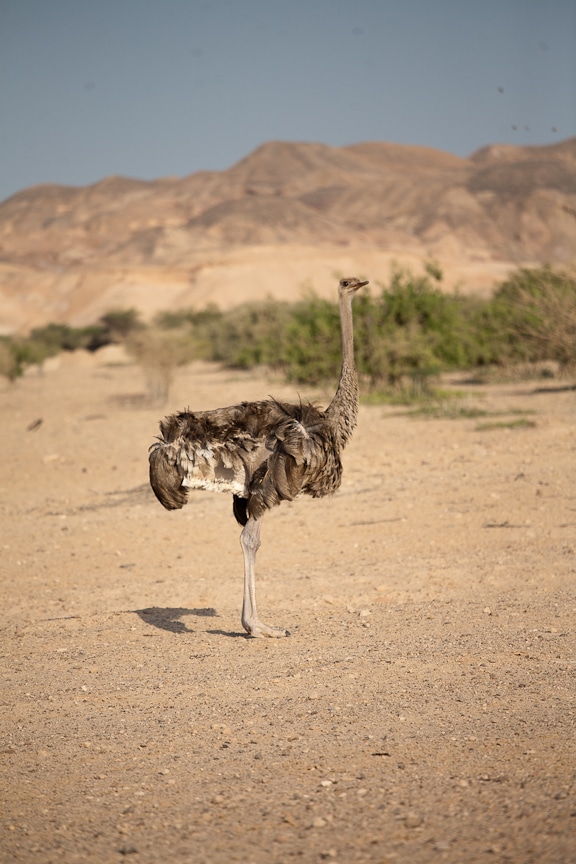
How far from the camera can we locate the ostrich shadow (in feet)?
21.1

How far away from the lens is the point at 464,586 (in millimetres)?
7039

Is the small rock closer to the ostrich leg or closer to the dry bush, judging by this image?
the ostrich leg

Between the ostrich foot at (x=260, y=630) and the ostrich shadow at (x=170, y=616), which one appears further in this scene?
the ostrich shadow at (x=170, y=616)

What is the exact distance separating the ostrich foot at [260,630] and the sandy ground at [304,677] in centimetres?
6

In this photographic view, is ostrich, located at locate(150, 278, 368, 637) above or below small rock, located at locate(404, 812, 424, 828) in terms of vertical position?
above

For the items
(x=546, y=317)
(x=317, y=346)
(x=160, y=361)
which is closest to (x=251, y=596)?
(x=546, y=317)

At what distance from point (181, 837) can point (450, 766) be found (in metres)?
1.18

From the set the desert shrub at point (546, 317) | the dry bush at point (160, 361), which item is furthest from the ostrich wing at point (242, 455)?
the dry bush at point (160, 361)

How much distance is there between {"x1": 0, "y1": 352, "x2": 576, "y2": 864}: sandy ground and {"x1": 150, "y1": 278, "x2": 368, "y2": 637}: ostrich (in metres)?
0.87

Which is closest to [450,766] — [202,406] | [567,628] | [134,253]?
[567,628]

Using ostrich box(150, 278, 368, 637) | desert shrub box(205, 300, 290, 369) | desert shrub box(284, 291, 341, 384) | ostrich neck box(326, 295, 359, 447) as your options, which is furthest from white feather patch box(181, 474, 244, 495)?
desert shrub box(205, 300, 290, 369)

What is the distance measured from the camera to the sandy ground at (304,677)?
3.46m

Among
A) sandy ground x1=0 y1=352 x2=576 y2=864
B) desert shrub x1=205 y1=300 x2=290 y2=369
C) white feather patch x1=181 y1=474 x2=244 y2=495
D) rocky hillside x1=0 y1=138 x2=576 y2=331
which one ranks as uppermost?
rocky hillside x1=0 y1=138 x2=576 y2=331

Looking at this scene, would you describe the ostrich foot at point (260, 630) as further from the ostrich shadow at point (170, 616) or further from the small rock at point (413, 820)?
the small rock at point (413, 820)
